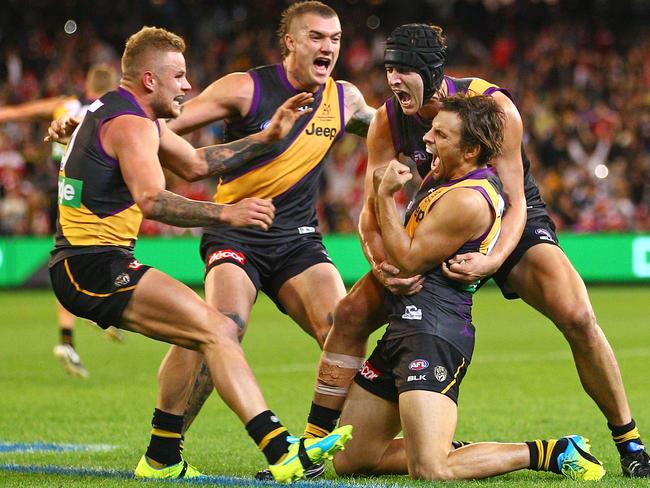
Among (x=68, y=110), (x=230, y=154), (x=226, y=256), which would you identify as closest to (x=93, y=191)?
(x=230, y=154)

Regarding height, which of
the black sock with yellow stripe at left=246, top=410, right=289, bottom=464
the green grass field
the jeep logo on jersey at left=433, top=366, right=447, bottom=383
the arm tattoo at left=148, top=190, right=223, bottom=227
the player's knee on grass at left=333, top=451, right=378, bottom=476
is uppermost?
the arm tattoo at left=148, top=190, right=223, bottom=227

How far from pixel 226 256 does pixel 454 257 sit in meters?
1.59

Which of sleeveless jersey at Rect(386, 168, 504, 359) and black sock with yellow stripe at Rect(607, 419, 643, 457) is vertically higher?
sleeveless jersey at Rect(386, 168, 504, 359)

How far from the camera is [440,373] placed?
5.71 meters

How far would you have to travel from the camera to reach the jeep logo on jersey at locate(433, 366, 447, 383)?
570 centimetres

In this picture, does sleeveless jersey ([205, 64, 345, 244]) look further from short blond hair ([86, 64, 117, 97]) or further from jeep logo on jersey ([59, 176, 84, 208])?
short blond hair ([86, 64, 117, 97])

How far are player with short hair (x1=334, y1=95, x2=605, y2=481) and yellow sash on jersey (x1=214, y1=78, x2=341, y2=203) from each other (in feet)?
4.29

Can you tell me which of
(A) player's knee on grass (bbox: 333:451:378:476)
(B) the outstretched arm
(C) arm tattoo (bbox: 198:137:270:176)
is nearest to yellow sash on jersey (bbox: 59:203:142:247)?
(C) arm tattoo (bbox: 198:137:270:176)

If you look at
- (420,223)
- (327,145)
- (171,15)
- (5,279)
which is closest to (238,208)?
(420,223)

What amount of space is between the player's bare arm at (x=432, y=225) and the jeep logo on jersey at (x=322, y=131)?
172 cm

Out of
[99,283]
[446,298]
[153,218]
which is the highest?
[153,218]

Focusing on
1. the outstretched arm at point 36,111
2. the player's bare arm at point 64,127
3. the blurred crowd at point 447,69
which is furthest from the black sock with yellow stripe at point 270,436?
the blurred crowd at point 447,69

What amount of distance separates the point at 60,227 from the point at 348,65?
819 inches

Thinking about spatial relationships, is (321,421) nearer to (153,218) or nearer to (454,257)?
(454,257)
